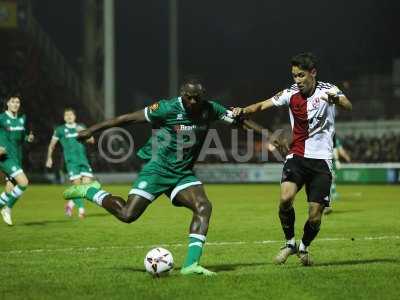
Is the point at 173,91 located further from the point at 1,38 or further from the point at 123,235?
the point at 123,235

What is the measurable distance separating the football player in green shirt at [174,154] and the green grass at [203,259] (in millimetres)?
777

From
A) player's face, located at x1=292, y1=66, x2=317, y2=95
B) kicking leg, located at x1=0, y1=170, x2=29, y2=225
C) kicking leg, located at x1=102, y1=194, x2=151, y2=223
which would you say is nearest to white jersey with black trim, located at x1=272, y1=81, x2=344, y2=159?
player's face, located at x1=292, y1=66, x2=317, y2=95

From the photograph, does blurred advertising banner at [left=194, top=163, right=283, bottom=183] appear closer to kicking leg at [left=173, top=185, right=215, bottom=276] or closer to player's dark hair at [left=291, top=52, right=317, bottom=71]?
player's dark hair at [left=291, top=52, right=317, bottom=71]

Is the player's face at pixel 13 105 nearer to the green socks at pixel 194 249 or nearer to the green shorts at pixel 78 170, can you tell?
the green shorts at pixel 78 170

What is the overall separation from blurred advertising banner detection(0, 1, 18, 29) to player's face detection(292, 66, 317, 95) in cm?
3418

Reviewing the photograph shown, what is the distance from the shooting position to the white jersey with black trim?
9680 millimetres

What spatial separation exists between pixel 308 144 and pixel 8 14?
34.4 m

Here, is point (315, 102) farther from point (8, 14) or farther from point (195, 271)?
point (8, 14)

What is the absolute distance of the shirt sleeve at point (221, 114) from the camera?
9.15 metres

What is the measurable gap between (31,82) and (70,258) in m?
33.1

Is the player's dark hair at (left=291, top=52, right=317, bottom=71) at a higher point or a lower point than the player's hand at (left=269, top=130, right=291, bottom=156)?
higher

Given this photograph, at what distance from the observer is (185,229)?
49.1ft

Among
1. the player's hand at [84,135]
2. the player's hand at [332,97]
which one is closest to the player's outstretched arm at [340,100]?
the player's hand at [332,97]

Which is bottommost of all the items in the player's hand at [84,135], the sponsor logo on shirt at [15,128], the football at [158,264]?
the football at [158,264]
